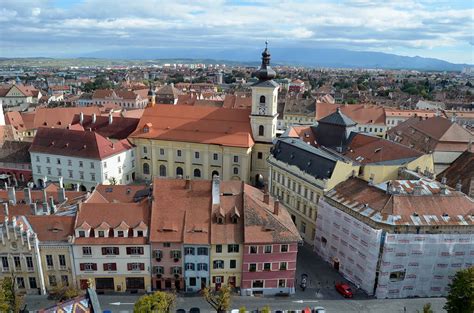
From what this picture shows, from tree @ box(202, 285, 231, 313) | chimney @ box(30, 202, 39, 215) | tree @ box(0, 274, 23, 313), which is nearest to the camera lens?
tree @ box(0, 274, 23, 313)

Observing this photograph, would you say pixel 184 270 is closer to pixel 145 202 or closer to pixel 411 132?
pixel 145 202

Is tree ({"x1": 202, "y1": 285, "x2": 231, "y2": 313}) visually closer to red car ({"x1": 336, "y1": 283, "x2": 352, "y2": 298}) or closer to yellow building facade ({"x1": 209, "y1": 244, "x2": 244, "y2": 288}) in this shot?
yellow building facade ({"x1": 209, "y1": 244, "x2": 244, "y2": 288})

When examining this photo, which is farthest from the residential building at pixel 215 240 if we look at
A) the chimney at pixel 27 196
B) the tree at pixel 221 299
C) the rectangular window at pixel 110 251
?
the chimney at pixel 27 196

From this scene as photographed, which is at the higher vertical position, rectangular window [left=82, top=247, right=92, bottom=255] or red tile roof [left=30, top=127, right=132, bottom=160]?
red tile roof [left=30, top=127, right=132, bottom=160]

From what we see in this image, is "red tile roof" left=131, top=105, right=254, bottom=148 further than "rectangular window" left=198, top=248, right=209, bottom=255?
Yes

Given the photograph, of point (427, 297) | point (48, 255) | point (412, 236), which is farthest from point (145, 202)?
point (427, 297)

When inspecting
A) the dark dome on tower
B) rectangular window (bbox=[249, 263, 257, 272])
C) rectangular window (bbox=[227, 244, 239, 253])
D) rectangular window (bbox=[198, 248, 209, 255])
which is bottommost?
rectangular window (bbox=[249, 263, 257, 272])

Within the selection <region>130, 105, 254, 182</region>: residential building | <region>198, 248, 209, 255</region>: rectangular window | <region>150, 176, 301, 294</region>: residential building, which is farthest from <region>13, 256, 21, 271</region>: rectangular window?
<region>130, 105, 254, 182</region>: residential building

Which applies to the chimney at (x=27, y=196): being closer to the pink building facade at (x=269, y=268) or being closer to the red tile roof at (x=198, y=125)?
the pink building facade at (x=269, y=268)
